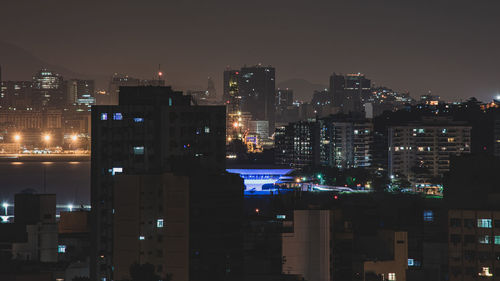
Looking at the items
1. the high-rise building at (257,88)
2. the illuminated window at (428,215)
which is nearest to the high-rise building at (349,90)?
the high-rise building at (257,88)

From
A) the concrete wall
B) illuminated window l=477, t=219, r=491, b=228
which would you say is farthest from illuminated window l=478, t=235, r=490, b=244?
the concrete wall

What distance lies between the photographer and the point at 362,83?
381 feet

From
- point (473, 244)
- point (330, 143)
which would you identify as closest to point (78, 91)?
point (330, 143)

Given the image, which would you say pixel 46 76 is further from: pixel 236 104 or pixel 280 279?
pixel 280 279

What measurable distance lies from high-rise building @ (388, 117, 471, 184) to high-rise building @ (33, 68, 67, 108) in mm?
70917

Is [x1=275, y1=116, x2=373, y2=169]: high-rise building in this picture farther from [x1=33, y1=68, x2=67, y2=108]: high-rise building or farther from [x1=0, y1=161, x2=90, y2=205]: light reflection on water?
[x1=33, y1=68, x2=67, y2=108]: high-rise building

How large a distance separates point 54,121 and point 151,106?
10317cm

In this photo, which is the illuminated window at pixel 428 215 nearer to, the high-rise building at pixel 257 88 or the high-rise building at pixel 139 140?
the high-rise building at pixel 139 140

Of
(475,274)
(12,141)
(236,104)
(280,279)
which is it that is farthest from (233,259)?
(12,141)

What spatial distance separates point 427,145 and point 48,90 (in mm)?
76657

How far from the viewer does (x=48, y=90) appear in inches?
5017

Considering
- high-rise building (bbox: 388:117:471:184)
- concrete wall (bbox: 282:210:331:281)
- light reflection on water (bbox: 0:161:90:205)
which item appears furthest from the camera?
high-rise building (bbox: 388:117:471:184)

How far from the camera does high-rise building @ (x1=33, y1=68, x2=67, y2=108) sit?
125062 millimetres

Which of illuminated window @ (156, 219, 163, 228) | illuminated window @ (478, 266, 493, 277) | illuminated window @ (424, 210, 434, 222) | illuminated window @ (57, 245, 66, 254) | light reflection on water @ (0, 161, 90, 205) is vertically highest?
illuminated window @ (156, 219, 163, 228)
